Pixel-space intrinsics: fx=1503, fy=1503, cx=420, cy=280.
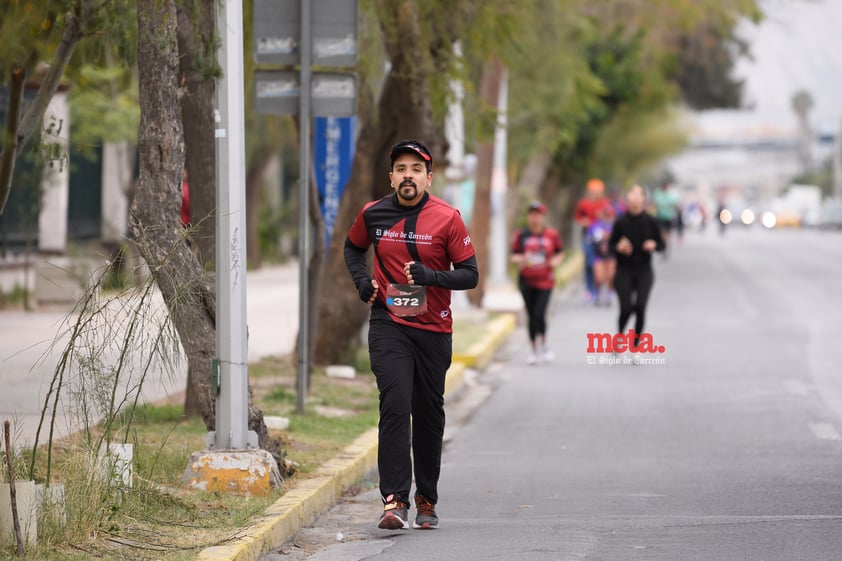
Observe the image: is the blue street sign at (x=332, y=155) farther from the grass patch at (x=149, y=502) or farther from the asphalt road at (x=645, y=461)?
the grass patch at (x=149, y=502)

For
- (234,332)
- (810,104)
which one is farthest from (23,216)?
(810,104)

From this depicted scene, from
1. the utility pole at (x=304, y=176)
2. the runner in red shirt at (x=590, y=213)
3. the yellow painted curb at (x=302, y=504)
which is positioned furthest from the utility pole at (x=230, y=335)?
the runner in red shirt at (x=590, y=213)

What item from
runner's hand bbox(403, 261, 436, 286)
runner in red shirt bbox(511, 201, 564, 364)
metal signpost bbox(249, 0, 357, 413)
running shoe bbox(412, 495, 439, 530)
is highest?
metal signpost bbox(249, 0, 357, 413)

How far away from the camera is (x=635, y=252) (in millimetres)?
16688

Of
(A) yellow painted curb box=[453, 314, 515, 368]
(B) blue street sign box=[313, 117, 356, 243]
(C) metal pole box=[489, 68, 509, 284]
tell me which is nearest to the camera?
(B) blue street sign box=[313, 117, 356, 243]

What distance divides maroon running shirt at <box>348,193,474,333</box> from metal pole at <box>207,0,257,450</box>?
0.86 m

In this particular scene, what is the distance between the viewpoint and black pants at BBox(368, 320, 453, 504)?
784 centimetres

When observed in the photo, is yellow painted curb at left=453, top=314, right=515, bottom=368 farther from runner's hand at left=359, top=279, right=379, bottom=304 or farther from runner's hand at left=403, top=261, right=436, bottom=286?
runner's hand at left=403, top=261, right=436, bottom=286

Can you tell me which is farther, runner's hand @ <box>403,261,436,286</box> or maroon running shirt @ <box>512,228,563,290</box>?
maroon running shirt @ <box>512,228,563,290</box>

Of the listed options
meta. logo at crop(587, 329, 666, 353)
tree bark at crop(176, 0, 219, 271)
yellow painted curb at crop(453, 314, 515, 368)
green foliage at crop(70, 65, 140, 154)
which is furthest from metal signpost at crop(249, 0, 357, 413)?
green foliage at crop(70, 65, 140, 154)

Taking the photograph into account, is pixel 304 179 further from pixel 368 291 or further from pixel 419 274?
pixel 419 274

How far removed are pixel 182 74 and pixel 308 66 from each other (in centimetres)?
119

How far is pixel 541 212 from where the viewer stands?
666 inches

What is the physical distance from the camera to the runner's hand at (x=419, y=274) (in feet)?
25.1
